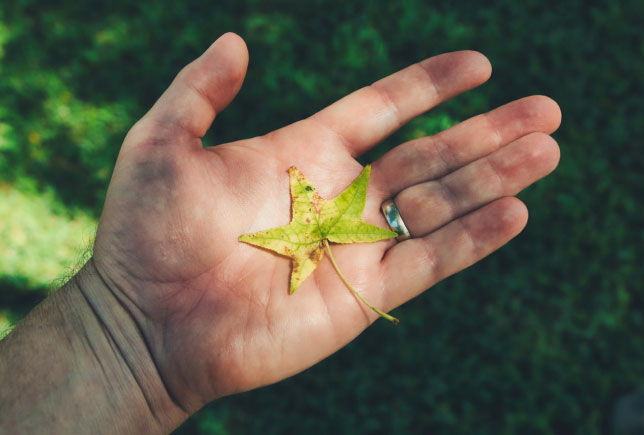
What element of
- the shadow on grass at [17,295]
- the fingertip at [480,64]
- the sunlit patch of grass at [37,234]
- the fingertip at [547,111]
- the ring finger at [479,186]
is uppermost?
the sunlit patch of grass at [37,234]

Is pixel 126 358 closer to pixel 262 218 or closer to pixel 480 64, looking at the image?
pixel 262 218

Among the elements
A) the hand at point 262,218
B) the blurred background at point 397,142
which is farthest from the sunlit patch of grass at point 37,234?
the hand at point 262,218

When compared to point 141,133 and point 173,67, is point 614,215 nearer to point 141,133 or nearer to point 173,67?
point 141,133

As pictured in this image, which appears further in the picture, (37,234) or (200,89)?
(37,234)

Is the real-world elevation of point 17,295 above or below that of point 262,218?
above

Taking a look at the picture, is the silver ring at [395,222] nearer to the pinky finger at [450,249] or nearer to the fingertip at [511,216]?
the pinky finger at [450,249]

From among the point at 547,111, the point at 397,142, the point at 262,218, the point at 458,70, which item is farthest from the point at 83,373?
the point at 547,111
